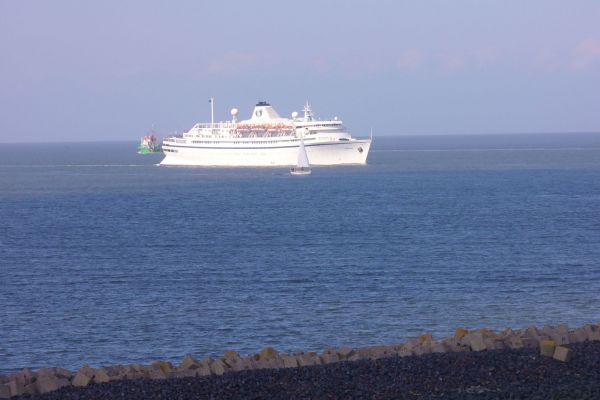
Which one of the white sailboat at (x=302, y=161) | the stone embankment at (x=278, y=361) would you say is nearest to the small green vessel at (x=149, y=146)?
the white sailboat at (x=302, y=161)

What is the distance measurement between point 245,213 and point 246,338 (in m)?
22.4

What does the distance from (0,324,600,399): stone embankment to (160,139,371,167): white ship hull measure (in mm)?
63318

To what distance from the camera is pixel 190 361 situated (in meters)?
9.57

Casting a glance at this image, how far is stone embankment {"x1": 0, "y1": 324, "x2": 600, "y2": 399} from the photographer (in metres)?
8.81

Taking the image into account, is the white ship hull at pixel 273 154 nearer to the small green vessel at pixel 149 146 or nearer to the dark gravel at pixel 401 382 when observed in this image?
the small green vessel at pixel 149 146

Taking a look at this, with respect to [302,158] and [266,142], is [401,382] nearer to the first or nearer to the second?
[302,158]

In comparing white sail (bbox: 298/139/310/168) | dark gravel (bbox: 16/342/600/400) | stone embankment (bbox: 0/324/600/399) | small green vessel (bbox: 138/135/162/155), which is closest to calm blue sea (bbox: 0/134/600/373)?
stone embankment (bbox: 0/324/600/399)

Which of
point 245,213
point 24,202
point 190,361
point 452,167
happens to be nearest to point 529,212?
point 245,213

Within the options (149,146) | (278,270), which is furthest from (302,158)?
(149,146)

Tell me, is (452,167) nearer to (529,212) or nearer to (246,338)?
(529,212)

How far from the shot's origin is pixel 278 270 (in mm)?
21625

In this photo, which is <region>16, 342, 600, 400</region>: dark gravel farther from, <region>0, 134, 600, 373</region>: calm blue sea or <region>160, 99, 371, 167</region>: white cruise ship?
<region>160, 99, 371, 167</region>: white cruise ship

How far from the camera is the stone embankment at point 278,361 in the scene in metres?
8.81

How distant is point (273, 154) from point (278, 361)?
65.4 metres
